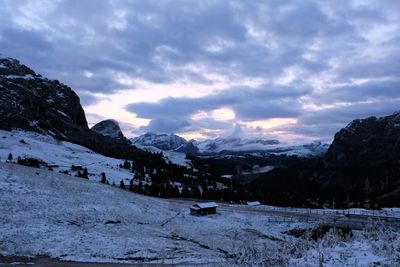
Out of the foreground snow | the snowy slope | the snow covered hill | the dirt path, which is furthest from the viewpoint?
the snowy slope

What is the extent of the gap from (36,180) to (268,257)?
65546 mm

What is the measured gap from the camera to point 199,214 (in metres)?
81.4

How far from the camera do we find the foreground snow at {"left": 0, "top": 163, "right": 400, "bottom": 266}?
20734mm

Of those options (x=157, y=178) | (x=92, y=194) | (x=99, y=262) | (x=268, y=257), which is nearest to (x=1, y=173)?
(x=92, y=194)

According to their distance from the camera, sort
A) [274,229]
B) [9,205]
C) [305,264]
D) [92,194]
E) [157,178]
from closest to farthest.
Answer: [305,264] → [9,205] → [274,229] → [92,194] → [157,178]

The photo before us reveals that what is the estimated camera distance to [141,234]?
5184 cm

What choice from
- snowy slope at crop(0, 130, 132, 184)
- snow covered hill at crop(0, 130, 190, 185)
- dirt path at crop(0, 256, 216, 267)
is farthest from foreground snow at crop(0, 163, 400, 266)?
snowy slope at crop(0, 130, 132, 184)

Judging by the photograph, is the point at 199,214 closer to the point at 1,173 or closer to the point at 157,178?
the point at 1,173

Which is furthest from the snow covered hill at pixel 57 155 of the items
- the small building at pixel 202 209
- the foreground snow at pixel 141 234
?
the foreground snow at pixel 141 234

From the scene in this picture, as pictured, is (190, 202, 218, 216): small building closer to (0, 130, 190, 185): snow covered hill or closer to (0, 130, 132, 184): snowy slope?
(0, 130, 190, 185): snow covered hill

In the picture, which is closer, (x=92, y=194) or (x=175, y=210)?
(x=92, y=194)

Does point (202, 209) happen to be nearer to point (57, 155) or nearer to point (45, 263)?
point (45, 263)

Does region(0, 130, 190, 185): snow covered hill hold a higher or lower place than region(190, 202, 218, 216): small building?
higher

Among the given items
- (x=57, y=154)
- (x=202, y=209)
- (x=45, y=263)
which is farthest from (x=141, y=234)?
(x=57, y=154)
